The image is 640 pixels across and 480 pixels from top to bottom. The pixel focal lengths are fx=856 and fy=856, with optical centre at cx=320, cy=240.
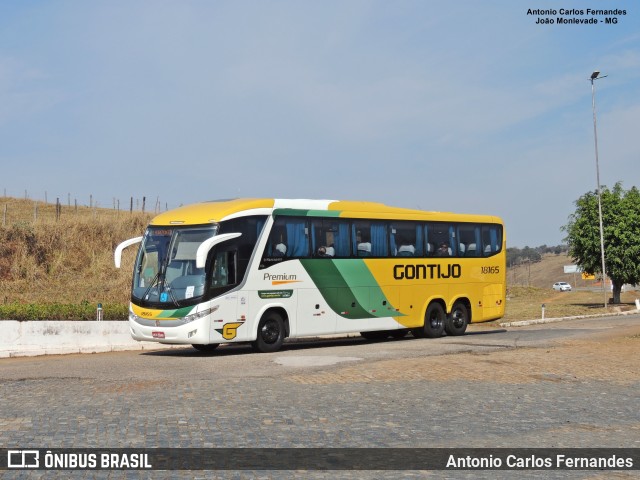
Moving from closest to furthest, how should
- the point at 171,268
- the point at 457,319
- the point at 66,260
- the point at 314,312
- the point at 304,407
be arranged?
the point at 304,407
the point at 171,268
the point at 314,312
the point at 457,319
the point at 66,260

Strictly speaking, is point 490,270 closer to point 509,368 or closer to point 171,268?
point 509,368

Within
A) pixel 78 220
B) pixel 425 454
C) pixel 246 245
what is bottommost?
pixel 425 454

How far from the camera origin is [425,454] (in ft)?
29.5

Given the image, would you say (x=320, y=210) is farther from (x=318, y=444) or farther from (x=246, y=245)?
(x=318, y=444)

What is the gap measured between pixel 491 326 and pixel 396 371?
1912cm

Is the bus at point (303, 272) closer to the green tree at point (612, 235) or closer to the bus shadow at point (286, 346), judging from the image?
the bus shadow at point (286, 346)

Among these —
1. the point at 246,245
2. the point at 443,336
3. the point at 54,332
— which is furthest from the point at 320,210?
the point at 54,332

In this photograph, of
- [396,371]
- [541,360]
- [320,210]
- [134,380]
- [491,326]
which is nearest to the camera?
[134,380]

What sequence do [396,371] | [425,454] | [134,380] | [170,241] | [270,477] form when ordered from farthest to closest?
[170,241] → [396,371] → [134,380] → [425,454] → [270,477]

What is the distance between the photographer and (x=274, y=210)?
21344 millimetres

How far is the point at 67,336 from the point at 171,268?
21.5 feet

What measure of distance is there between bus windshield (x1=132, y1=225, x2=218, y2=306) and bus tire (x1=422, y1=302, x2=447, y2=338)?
8.56 m

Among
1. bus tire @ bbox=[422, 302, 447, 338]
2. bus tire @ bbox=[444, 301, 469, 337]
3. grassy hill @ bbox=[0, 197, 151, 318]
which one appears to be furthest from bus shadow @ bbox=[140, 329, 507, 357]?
grassy hill @ bbox=[0, 197, 151, 318]

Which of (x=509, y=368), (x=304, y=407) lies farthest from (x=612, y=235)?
(x=304, y=407)
